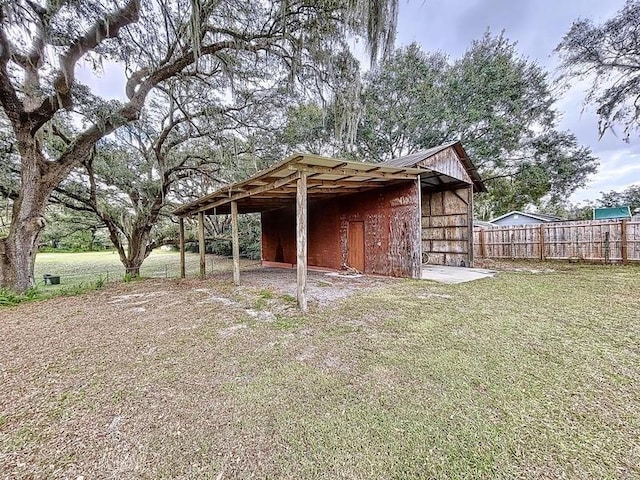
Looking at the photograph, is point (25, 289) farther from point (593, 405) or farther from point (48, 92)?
point (593, 405)

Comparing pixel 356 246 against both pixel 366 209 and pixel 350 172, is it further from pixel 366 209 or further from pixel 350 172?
pixel 350 172

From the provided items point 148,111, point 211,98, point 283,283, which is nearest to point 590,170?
point 283,283

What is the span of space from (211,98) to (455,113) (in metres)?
11.3

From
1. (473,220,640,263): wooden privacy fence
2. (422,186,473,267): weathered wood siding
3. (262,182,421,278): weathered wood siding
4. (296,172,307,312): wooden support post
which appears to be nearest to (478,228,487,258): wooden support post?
(473,220,640,263): wooden privacy fence

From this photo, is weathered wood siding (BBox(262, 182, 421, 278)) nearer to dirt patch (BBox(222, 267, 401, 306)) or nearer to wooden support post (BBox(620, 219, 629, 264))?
dirt patch (BBox(222, 267, 401, 306))

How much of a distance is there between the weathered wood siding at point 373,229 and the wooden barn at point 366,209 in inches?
1.0

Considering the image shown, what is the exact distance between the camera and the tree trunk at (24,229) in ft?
18.6

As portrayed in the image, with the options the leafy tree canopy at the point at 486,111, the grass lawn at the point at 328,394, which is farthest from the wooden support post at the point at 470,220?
the leafy tree canopy at the point at 486,111

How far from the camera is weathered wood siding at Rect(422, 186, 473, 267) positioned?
9.57 m

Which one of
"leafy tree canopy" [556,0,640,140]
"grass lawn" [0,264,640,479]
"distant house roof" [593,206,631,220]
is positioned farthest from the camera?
"distant house roof" [593,206,631,220]

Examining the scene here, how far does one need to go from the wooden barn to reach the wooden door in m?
0.03

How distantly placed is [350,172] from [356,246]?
385 cm

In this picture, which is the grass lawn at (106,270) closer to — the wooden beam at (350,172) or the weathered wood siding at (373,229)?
the weathered wood siding at (373,229)

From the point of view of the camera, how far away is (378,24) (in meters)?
4.54
